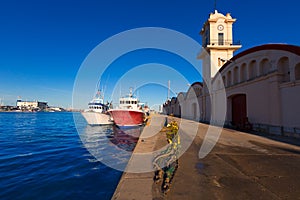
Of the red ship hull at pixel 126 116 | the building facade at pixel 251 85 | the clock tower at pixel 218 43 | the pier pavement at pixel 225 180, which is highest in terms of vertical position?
the clock tower at pixel 218 43

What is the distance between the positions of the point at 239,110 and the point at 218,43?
40.9 ft

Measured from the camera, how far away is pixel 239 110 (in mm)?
18922

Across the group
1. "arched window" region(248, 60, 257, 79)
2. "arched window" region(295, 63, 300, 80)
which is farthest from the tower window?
"arched window" region(295, 63, 300, 80)

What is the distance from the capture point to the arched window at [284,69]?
1291 cm

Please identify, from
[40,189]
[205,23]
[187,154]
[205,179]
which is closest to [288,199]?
[205,179]

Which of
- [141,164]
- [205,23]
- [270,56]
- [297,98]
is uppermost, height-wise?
[205,23]

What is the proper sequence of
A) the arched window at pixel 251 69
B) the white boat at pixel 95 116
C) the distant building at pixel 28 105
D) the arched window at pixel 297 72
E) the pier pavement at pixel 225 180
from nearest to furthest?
the pier pavement at pixel 225 180 < the arched window at pixel 297 72 < the arched window at pixel 251 69 < the white boat at pixel 95 116 < the distant building at pixel 28 105

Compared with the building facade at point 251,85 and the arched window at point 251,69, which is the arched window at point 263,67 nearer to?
the building facade at point 251,85

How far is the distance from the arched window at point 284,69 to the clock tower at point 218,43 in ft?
40.2

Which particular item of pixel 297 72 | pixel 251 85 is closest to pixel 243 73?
pixel 251 85

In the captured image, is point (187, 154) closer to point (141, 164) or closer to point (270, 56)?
point (141, 164)

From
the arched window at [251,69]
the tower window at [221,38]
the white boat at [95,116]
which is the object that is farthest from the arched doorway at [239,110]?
the white boat at [95,116]

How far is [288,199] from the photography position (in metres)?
3.72

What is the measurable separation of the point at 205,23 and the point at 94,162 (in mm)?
27109
